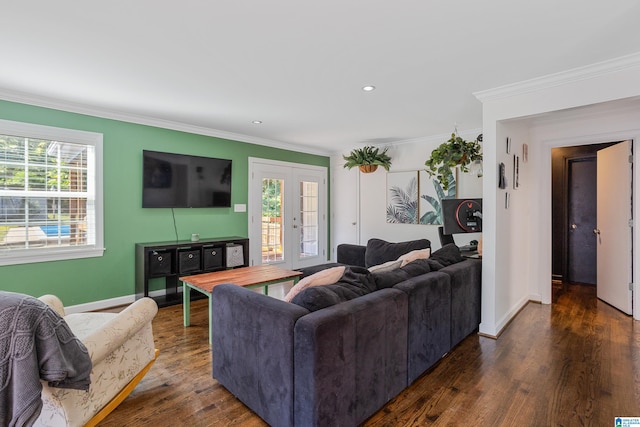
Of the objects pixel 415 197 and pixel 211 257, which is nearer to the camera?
pixel 211 257

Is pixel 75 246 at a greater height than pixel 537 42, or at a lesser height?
lesser

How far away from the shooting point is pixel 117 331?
1804 millimetres

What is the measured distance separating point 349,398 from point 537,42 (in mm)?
2474

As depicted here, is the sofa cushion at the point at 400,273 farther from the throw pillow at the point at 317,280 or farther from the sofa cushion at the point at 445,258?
the throw pillow at the point at 317,280

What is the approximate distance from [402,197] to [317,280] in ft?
12.7

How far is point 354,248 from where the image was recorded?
16.0ft

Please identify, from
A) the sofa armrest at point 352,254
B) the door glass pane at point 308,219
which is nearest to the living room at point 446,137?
the door glass pane at point 308,219

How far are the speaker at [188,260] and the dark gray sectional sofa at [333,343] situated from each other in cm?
207

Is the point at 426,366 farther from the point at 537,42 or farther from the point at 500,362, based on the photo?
the point at 537,42

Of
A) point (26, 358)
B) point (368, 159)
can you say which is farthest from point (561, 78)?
point (26, 358)

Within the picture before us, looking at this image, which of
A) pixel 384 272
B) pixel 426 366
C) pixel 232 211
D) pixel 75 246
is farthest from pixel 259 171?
pixel 426 366

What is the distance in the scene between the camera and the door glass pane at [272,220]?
5.53 m

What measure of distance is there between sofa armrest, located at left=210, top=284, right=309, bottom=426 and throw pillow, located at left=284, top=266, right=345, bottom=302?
166 mm

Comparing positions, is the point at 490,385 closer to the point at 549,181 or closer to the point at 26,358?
the point at 26,358
